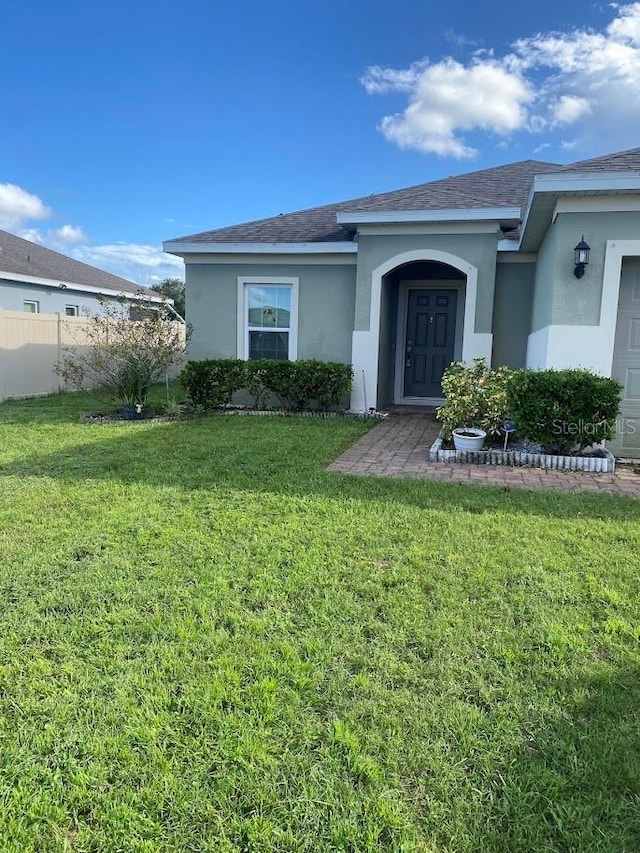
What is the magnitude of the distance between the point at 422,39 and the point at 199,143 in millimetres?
7536

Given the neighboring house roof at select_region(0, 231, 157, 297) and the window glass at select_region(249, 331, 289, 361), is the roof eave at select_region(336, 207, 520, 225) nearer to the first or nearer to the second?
the window glass at select_region(249, 331, 289, 361)

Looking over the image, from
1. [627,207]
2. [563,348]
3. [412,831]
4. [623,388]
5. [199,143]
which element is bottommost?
[412,831]

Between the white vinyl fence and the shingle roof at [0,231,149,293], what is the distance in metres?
4.85

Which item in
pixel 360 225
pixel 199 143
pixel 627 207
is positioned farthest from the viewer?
pixel 199 143

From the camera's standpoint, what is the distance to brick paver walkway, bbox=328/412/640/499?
5812 mm

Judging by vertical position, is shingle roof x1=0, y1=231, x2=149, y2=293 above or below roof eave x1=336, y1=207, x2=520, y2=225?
above

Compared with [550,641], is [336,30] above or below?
above

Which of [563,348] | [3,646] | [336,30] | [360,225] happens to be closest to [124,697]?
[3,646]

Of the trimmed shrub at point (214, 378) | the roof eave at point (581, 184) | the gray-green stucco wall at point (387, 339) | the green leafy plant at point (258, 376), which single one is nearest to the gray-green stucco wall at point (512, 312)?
the gray-green stucco wall at point (387, 339)

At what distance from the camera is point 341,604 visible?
3162mm

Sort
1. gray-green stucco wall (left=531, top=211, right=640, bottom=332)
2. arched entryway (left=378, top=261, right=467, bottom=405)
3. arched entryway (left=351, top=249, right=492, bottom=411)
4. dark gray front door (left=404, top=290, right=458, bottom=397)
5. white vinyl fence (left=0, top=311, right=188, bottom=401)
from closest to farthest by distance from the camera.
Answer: gray-green stucco wall (left=531, top=211, right=640, bottom=332) → arched entryway (left=351, top=249, right=492, bottom=411) → arched entryway (left=378, top=261, right=467, bottom=405) → dark gray front door (left=404, top=290, right=458, bottom=397) → white vinyl fence (left=0, top=311, right=188, bottom=401)

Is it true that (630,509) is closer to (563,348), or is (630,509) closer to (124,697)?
(563,348)

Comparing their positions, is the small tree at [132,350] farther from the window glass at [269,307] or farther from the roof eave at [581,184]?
the roof eave at [581,184]

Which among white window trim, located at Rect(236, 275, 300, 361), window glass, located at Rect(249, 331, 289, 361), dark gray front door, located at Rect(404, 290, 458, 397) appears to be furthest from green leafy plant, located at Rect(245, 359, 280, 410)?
dark gray front door, located at Rect(404, 290, 458, 397)
